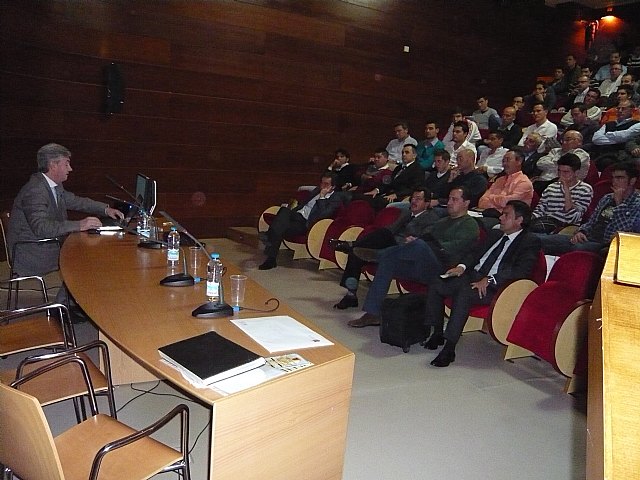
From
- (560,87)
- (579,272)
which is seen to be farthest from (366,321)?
(560,87)

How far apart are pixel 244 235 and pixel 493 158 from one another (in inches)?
123

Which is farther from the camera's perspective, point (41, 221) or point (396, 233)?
point (396, 233)

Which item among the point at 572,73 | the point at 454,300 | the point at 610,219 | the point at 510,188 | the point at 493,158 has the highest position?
the point at 572,73

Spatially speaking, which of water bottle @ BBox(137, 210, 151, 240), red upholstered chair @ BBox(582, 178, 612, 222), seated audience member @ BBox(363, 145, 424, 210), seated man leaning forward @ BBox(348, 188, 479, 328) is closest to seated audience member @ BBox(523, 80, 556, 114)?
seated audience member @ BBox(363, 145, 424, 210)

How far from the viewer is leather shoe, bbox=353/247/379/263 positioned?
15.0 feet

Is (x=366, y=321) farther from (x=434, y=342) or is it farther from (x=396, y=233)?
(x=396, y=233)

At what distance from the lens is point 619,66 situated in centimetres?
834

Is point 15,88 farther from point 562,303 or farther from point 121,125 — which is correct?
point 562,303

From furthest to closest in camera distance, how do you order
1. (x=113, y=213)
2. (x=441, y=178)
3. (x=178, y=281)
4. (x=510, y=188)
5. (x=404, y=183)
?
(x=404, y=183)
(x=441, y=178)
(x=510, y=188)
(x=113, y=213)
(x=178, y=281)

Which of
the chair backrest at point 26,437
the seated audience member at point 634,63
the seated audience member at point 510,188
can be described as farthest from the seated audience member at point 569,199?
the seated audience member at point 634,63

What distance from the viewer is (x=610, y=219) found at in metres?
4.14

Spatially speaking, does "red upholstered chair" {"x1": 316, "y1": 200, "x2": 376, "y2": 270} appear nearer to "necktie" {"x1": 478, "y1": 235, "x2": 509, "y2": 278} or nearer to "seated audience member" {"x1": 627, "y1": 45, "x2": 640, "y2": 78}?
"necktie" {"x1": 478, "y1": 235, "x2": 509, "y2": 278}

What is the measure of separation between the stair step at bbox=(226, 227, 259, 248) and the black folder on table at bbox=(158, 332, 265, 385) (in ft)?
16.1

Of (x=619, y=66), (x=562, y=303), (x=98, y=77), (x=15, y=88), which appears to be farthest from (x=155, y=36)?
(x=619, y=66)
